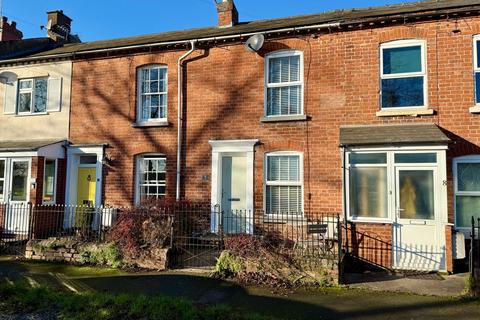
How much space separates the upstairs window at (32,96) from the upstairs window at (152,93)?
3.91 m

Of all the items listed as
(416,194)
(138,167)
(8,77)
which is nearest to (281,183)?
(416,194)

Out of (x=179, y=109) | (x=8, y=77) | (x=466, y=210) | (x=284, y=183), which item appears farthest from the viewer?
(x=8, y=77)

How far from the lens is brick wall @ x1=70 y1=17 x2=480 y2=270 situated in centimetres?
1009

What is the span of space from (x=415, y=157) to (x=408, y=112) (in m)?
1.38

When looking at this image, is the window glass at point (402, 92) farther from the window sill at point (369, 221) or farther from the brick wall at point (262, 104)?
the window sill at point (369, 221)

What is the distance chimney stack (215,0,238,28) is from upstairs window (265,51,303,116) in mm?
3104

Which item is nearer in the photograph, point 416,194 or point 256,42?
point 416,194

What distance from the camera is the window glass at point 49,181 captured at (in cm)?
1380

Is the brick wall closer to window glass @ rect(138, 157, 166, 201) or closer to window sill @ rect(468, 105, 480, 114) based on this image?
window sill @ rect(468, 105, 480, 114)

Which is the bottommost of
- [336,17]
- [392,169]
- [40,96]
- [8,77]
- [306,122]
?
[392,169]

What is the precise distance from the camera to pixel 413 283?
8.28 m

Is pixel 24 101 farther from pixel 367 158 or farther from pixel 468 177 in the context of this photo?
pixel 468 177

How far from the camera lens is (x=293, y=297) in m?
7.25

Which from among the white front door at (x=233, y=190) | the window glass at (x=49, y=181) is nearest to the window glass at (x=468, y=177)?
the white front door at (x=233, y=190)
